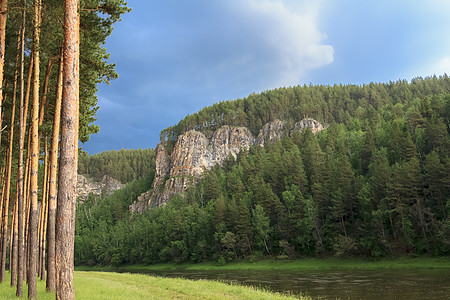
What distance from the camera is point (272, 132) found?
601 feet

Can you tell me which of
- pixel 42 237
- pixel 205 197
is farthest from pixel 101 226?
pixel 42 237

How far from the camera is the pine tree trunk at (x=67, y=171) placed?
30.9 feet

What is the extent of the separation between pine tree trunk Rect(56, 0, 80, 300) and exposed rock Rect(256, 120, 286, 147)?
170 meters

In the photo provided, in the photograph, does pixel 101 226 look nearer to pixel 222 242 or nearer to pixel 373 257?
pixel 222 242

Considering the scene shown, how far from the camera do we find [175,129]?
19338 centimetres

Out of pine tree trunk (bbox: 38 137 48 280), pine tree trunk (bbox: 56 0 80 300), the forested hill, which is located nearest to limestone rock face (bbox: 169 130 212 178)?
the forested hill

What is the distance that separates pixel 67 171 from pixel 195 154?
159m

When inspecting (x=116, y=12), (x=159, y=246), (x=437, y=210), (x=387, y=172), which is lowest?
(x=159, y=246)

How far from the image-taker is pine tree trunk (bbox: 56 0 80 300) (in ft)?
30.9

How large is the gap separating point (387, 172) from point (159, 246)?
71467 millimetres

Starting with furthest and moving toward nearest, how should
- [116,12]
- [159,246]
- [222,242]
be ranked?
[159,246] → [222,242] → [116,12]

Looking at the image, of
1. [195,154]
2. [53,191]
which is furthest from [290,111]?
[53,191]

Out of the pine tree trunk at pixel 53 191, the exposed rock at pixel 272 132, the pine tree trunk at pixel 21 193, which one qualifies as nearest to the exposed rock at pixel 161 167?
the exposed rock at pixel 272 132

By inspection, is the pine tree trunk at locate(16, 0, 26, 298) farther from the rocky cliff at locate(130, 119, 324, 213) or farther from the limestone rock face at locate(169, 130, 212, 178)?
the limestone rock face at locate(169, 130, 212, 178)
